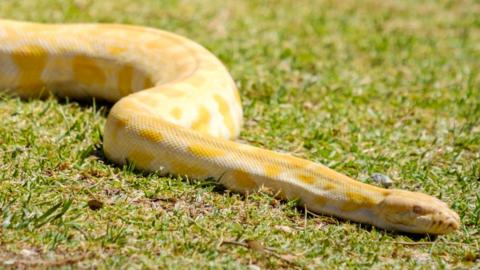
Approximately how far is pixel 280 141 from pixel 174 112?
3.89 ft

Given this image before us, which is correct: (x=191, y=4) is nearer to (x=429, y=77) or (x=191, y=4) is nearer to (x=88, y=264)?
(x=429, y=77)

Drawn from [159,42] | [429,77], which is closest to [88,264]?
[159,42]

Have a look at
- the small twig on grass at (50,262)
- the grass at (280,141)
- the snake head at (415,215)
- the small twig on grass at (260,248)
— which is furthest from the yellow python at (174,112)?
the small twig on grass at (50,262)

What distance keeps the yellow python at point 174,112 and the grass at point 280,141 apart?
12 cm

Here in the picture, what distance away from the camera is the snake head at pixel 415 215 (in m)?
6.08

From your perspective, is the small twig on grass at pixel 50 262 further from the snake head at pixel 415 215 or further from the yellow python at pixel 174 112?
the snake head at pixel 415 215

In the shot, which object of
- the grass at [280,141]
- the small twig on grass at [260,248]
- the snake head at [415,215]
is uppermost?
the snake head at [415,215]

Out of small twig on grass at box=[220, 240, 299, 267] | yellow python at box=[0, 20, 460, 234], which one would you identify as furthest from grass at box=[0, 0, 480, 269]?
yellow python at box=[0, 20, 460, 234]

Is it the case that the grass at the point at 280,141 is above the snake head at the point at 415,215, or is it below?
below

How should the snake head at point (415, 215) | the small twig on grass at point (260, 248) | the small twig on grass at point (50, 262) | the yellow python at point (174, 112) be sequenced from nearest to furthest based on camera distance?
the small twig on grass at point (50, 262) → the small twig on grass at point (260, 248) → the snake head at point (415, 215) → the yellow python at point (174, 112)

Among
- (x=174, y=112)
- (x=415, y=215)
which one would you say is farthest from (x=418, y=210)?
(x=174, y=112)

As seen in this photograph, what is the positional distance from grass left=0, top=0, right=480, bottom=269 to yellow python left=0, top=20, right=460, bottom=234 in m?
0.12

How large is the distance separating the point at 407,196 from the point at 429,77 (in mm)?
4421

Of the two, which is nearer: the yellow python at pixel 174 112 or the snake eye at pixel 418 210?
the snake eye at pixel 418 210
